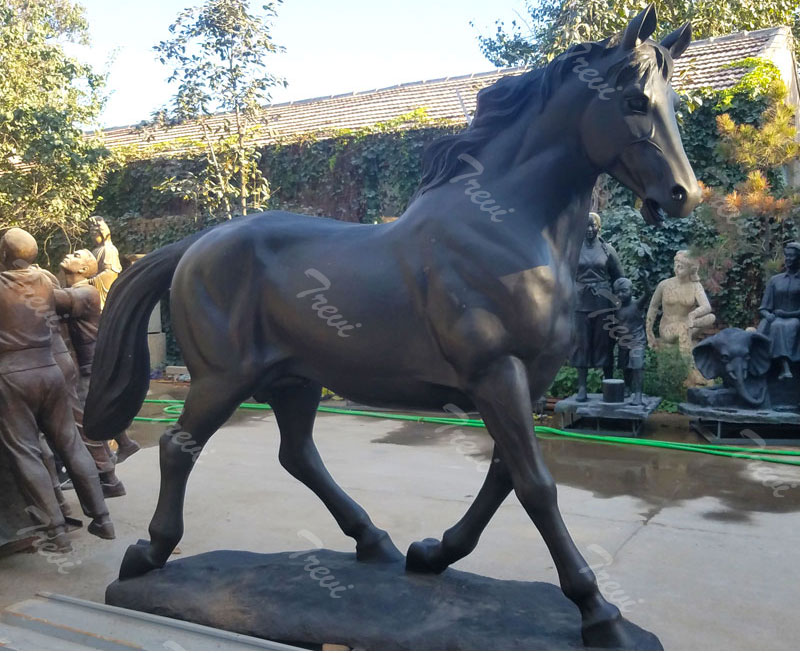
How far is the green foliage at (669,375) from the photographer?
7.80 metres

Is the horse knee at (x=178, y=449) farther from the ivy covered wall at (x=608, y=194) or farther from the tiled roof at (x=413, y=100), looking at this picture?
the tiled roof at (x=413, y=100)

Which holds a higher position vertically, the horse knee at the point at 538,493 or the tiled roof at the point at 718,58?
the tiled roof at the point at 718,58

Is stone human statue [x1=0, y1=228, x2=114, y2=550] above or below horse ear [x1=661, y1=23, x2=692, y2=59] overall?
below

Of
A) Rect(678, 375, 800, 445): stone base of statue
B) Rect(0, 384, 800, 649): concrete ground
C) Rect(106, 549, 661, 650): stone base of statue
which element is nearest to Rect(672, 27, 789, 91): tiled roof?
Rect(678, 375, 800, 445): stone base of statue

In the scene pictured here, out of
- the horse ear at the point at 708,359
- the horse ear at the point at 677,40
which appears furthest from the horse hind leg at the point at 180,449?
the horse ear at the point at 708,359

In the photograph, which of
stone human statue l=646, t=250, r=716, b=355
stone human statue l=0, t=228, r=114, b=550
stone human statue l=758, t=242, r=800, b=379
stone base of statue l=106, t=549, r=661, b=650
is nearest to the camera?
stone base of statue l=106, t=549, r=661, b=650

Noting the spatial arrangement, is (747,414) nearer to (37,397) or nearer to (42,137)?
(37,397)

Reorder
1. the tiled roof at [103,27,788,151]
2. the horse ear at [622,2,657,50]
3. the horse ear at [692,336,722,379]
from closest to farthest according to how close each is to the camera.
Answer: the horse ear at [622,2,657,50], the horse ear at [692,336,722,379], the tiled roof at [103,27,788,151]

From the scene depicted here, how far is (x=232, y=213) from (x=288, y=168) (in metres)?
1.63

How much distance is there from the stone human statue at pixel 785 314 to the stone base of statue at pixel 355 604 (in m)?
4.77

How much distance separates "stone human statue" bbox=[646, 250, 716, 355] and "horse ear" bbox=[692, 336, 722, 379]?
3.75ft

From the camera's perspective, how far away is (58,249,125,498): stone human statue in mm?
3918

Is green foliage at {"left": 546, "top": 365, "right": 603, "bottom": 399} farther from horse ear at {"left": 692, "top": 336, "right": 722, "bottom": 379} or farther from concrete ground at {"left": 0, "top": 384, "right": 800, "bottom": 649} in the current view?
concrete ground at {"left": 0, "top": 384, "right": 800, "bottom": 649}

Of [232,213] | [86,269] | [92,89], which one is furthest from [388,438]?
[92,89]
